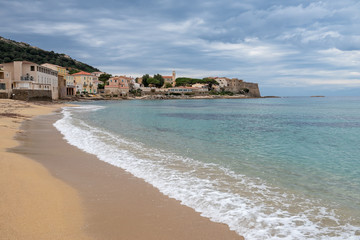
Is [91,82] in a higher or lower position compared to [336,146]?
higher

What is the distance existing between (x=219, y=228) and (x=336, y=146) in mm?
13208

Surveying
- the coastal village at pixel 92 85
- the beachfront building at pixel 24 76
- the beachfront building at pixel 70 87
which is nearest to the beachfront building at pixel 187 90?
the coastal village at pixel 92 85

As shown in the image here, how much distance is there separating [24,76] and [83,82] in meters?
52.7

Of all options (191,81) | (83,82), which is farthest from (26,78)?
(191,81)

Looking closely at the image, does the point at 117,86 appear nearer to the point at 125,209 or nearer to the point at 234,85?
the point at 234,85

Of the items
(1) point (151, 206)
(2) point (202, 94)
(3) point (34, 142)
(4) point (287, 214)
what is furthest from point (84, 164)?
(2) point (202, 94)

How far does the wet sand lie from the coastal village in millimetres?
56171

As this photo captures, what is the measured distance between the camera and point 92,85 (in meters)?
120

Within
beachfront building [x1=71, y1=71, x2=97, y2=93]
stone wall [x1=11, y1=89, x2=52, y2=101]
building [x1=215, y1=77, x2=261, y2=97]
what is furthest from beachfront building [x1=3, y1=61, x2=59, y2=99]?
building [x1=215, y1=77, x2=261, y2=97]

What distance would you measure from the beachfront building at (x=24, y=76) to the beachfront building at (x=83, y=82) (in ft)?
140

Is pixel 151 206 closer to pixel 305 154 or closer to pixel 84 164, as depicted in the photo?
pixel 84 164

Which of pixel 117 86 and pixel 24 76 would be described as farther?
pixel 117 86

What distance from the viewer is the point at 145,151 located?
12430mm

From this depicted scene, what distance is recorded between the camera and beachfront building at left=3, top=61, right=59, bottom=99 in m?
57.8
